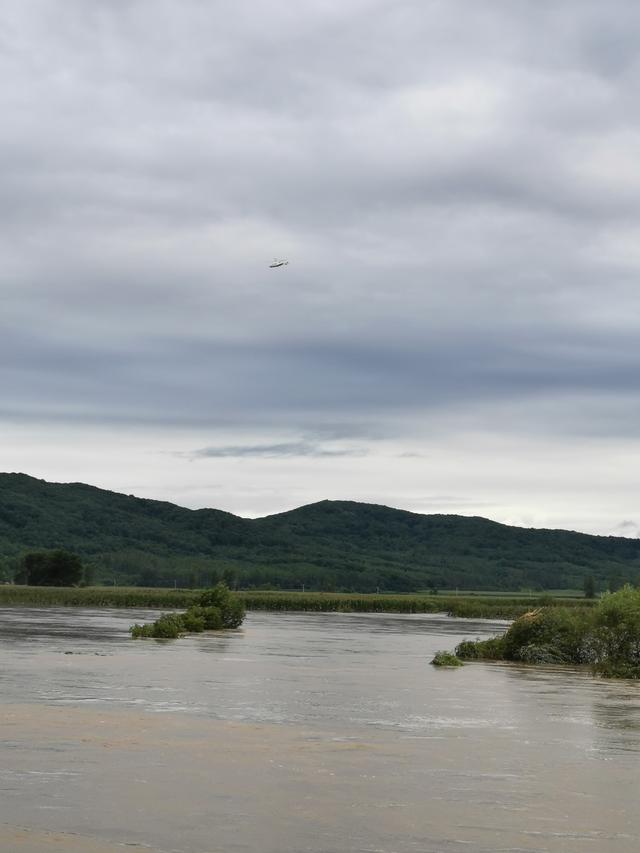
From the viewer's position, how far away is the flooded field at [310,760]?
16.8 metres

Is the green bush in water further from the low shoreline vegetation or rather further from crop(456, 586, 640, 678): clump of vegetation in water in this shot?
the low shoreline vegetation

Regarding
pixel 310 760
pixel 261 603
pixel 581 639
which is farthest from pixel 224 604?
pixel 261 603

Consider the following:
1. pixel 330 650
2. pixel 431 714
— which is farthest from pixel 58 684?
pixel 330 650

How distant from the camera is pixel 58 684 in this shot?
3609cm

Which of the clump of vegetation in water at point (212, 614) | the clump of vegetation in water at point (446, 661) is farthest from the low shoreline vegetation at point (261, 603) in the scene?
the clump of vegetation in water at point (446, 661)

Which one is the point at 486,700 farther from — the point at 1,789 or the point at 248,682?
the point at 1,789

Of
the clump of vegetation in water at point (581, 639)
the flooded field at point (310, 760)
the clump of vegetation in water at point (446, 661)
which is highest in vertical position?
the clump of vegetation in water at point (581, 639)

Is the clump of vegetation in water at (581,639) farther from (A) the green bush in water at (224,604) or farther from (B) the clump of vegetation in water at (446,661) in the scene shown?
(A) the green bush in water at (224,604)

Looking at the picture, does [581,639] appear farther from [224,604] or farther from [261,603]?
[261,603]

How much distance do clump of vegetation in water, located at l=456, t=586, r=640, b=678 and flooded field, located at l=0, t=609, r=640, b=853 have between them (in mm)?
4589

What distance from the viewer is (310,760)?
23.1 meters

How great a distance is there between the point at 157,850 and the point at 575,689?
2730 cm

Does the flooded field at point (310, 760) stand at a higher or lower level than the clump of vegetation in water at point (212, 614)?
lower

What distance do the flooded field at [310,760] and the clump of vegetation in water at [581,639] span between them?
15.1 feet
